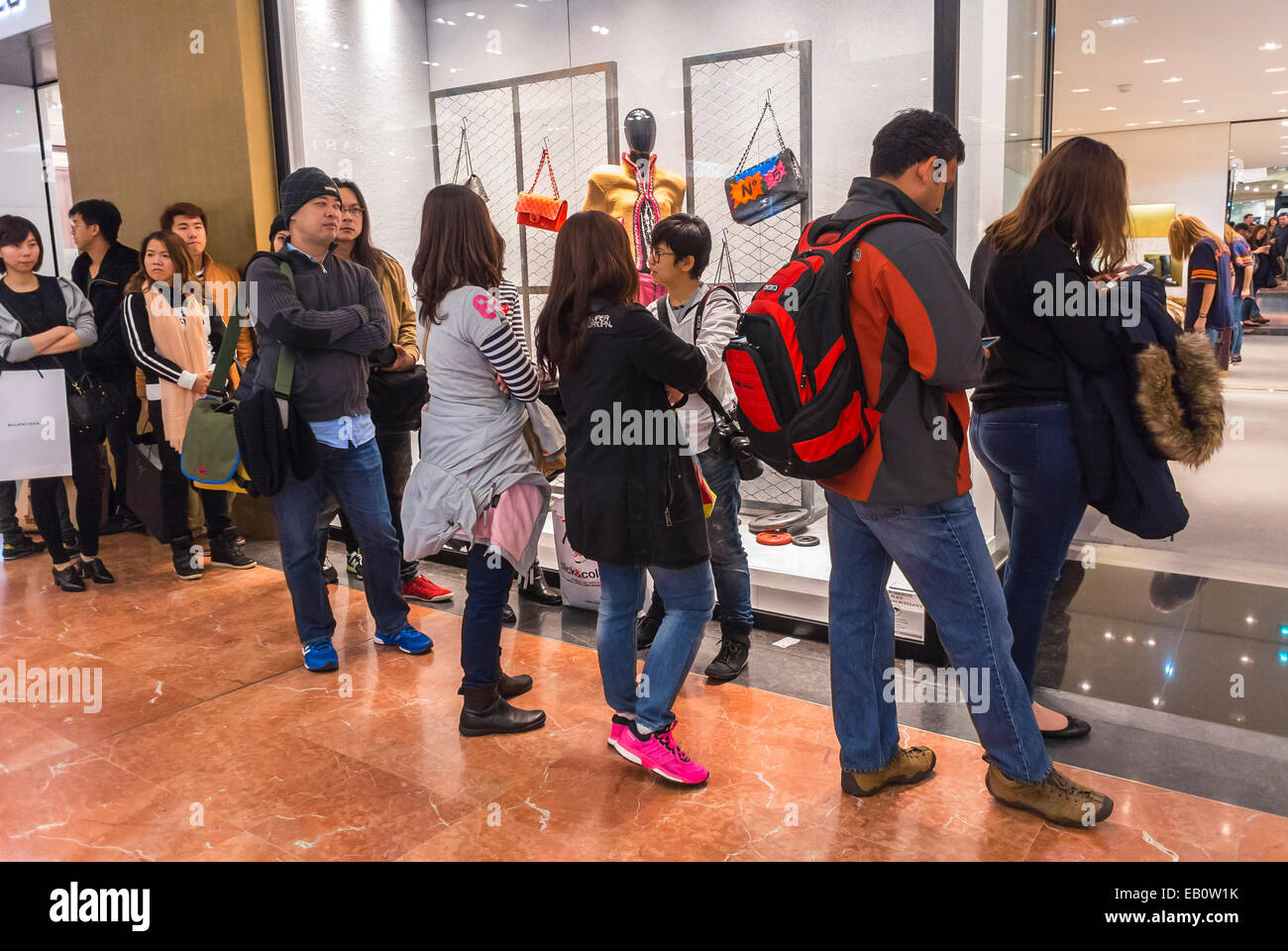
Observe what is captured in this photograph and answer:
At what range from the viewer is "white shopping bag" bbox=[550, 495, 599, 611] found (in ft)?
12.1

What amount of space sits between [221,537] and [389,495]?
1.09 meters

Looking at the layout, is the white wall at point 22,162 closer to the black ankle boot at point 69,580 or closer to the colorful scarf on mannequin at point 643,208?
the black ankle boot at point 69,580

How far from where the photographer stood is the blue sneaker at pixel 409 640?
3438mm

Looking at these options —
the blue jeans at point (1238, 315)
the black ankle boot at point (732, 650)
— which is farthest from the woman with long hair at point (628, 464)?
the blue jeans at point (1238, 315)

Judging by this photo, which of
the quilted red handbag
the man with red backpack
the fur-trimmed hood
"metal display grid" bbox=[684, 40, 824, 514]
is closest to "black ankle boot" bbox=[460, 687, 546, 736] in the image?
the man with red backpack

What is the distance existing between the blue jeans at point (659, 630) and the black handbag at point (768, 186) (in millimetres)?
1765

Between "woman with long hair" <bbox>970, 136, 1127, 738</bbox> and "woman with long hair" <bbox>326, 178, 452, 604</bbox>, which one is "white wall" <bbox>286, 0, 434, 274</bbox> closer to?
"woman with long hair" <bbox>326, 178, 452, 604</bbox>

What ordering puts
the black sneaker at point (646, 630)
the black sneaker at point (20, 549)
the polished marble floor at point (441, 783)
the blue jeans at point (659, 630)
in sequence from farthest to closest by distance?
the black sneaker at point (20, 549) → the black sneaker at point (646, 630) → the blue jeans at point (659, 630) → the polished marble floor at point (441, 783)

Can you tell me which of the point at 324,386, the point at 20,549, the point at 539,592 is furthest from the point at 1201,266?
the point at 20,549

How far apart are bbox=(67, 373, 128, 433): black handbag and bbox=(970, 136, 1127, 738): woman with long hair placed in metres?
3.76

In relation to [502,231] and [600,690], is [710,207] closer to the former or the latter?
[502,231]

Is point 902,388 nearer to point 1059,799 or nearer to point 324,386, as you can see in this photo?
point 1059,799

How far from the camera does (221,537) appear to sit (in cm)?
462

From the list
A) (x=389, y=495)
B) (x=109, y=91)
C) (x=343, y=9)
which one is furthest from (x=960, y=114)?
(x=109, y=91)
